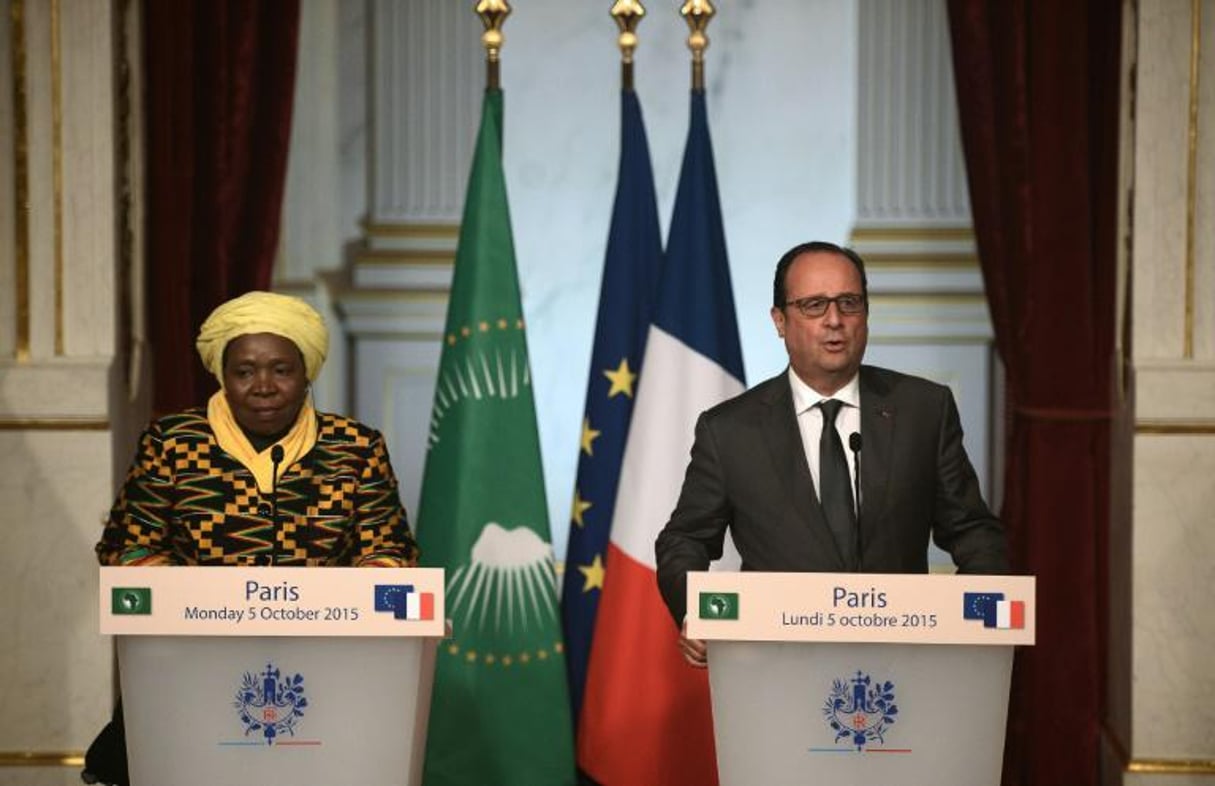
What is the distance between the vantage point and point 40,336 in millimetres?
4551

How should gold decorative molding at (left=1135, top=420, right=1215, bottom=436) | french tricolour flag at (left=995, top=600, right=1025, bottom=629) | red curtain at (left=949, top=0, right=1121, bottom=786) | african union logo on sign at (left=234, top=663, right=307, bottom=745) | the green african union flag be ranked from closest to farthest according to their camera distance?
french tricolour flag at (left=995, top=600, right=1025, bottom=629), african union logo on sign at (left=234, top=663, right=307, bottom=745), gold decorative molding at (left=1135, top=420, right=1215, bottom=436), the green african union flag, red curtain at (left=949, top=0, right=1121, bottom=786)

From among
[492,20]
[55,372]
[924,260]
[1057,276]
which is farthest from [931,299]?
[55,372]

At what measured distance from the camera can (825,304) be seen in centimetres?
318

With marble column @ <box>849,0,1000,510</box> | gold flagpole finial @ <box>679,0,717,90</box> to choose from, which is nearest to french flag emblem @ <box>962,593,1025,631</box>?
gold flagpole finial @ <box>679,0,717,90</box>

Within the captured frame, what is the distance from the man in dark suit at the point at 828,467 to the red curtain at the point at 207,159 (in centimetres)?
202

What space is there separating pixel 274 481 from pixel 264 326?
310 millimetres

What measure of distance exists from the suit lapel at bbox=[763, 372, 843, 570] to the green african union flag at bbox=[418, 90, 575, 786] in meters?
1.42

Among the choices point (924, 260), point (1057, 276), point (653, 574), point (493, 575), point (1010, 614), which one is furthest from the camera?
point (924, 260)

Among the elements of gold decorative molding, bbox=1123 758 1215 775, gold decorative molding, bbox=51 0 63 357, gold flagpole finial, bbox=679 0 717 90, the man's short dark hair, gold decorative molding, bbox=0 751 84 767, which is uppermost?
gold flagpole finial, bbox=679 0 717 90

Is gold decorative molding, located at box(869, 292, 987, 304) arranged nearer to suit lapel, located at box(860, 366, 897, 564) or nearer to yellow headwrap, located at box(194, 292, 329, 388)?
suit lapel, located at box(860, 366, 897, 564)

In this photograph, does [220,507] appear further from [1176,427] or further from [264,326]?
[1176,427]

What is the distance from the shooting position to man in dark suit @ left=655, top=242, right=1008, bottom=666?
3.21m

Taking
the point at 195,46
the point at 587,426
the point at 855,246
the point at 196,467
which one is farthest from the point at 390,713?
the point at 855,246

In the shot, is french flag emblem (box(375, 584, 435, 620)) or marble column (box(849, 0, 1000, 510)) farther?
marble column (box(849, 0, 1000, 510))
